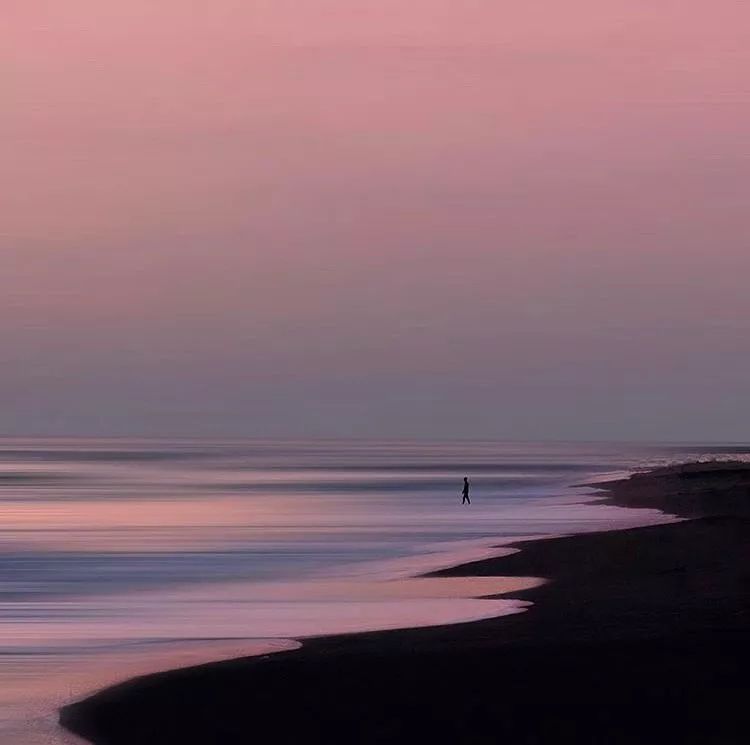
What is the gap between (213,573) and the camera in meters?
34.4

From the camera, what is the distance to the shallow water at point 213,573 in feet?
67.8

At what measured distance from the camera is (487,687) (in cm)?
1597

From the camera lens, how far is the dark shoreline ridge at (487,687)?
1420 cm

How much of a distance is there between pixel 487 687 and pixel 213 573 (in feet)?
62.7

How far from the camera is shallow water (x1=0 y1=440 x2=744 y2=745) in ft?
67.8

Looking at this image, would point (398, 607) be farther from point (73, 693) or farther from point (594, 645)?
point (73, 693)

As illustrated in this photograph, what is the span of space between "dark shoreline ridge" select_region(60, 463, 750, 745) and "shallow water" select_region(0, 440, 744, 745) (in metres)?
1.11

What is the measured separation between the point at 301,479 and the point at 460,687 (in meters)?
95.4

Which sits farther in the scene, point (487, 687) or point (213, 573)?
point (213, 573)

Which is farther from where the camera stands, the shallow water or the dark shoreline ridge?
the shallow water

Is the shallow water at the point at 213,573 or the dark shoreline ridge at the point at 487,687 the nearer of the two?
the dark shoreline ridge at the point at 487,687

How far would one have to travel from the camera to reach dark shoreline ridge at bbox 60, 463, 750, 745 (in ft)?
46.6

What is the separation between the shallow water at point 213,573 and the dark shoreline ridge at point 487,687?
111cm

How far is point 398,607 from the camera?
85.4 feet
